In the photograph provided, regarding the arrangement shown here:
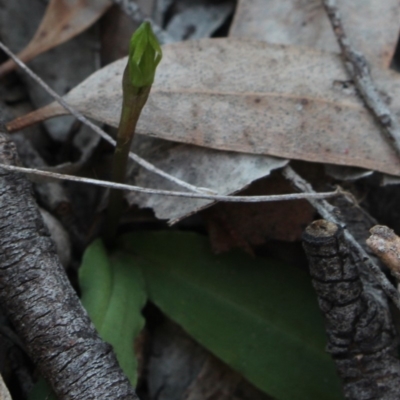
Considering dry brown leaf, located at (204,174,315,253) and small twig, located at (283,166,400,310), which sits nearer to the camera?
small twig, located at (283,166,400,310)

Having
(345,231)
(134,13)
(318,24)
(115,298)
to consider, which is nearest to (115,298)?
(115,298)

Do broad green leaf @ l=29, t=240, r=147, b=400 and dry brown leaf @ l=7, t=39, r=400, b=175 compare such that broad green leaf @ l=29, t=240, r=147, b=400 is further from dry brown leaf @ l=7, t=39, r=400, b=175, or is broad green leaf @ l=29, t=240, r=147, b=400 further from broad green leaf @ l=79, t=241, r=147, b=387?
dry brown leaf @ l=7, t=39, r=400, b=175

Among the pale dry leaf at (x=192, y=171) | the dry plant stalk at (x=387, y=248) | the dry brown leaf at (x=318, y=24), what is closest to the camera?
the dry plant stalk at (x=387, y=248)

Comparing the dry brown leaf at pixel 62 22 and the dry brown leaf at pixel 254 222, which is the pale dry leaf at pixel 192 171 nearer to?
the dry brown leaf at pixel 254 222

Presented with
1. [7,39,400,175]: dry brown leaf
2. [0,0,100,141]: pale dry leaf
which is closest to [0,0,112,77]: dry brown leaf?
[0,0,100,141]: pale dry leaf

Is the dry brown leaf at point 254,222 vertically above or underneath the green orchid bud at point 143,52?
underneath

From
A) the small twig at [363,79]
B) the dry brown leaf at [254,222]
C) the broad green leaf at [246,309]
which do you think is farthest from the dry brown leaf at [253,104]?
the broad green leaf at [246,309]
